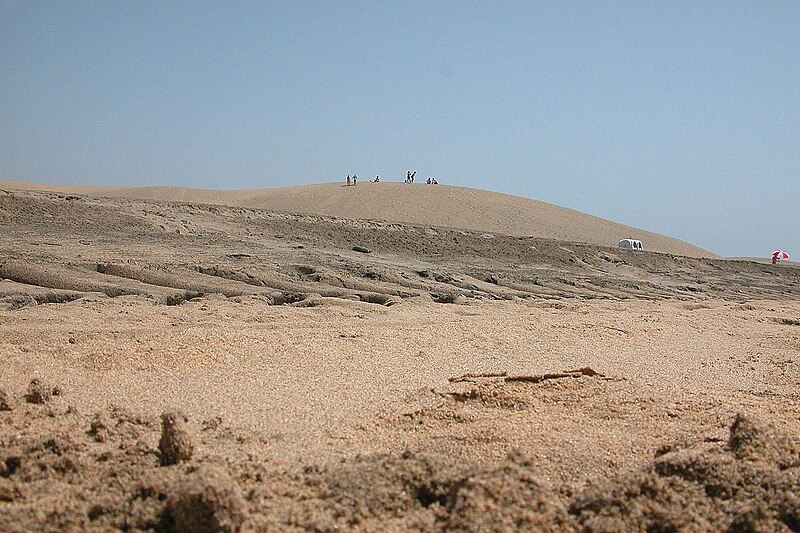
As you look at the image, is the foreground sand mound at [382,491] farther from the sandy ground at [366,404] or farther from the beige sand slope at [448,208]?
the beige sand slope at [448,208]

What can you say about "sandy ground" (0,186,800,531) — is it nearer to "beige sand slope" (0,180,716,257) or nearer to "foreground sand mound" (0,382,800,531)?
"foreground sand mound" (0,382,800,531)

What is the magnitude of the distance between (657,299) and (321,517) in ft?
27.7

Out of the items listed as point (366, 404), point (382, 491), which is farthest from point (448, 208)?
point (382, 491)

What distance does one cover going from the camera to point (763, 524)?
7.32 ft

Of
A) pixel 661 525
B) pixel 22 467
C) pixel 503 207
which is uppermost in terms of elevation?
pixel 503 207

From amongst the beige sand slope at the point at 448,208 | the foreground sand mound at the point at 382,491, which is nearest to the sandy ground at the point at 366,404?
the foreground sand mound at the point at 382,491

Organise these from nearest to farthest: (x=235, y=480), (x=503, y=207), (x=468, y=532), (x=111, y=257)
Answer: (x=468, y=532), (x=235, y=480), (x=111, y=257), (x=503, y=207)

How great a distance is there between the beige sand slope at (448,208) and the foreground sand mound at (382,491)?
1972 centimetres

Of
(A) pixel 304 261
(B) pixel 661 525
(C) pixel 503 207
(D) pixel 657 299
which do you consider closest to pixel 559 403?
(B) pixel 661 525

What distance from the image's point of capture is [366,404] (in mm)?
3562

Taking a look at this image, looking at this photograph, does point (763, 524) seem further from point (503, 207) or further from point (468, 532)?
point (503, 207)

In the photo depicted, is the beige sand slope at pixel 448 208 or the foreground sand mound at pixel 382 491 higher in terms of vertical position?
the beige sand slope at pixel 448 208

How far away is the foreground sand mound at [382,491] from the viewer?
2.19 m

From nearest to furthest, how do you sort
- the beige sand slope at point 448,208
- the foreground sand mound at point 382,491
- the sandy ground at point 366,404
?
the foreground sand mound at point 382,491 < the sandy ground at point 366,404 < the beige sand slope at point 448,208
